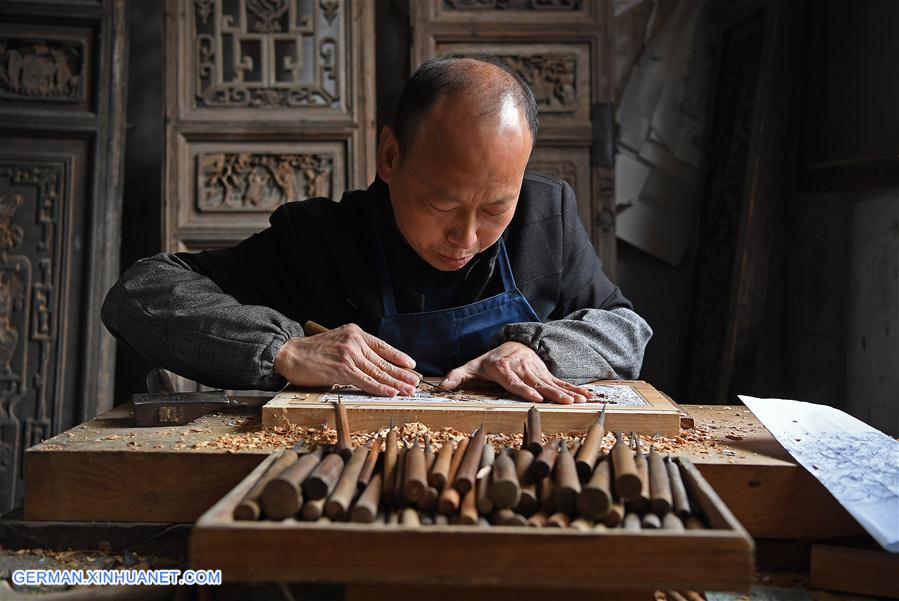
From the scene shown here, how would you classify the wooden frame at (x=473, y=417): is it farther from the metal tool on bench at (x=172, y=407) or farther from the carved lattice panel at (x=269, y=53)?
the carved lattice panel at (x=269, y=53)

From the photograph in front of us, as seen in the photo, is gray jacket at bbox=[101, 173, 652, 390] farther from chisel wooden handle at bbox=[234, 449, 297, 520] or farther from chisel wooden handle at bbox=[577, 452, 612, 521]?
chisel wooden handle at bbox=[577, 452, 612, 521]

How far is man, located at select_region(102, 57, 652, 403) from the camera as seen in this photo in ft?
6.40

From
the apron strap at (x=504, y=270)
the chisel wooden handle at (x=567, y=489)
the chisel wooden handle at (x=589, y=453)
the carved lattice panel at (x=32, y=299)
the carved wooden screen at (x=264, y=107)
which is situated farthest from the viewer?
the carved wooden screen at (x=264, y=107)

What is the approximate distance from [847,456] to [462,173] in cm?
97

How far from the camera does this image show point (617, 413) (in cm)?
178

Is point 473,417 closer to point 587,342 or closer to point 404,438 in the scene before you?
point 404,438

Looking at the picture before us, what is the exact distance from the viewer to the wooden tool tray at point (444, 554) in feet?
3.54

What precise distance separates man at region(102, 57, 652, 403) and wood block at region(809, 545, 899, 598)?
1.98 ft

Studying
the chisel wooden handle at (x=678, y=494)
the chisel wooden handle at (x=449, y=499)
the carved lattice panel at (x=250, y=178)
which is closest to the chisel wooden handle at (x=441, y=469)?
the chisel wooden handle at (x=449, y=499)

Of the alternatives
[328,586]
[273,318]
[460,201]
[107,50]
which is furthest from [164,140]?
[328,586]

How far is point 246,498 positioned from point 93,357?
2816 millimetres

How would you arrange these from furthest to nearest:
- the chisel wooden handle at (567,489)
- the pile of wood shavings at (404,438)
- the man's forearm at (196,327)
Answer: the man's forearm at (196,327), the pile of wood shavings at (404,438), the chisel wooden handle at (567,489)

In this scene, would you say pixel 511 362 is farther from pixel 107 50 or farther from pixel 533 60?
pixel 107 50

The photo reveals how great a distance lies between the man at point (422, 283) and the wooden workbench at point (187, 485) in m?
0.42
